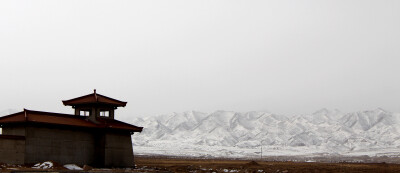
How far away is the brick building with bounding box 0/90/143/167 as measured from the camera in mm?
36781

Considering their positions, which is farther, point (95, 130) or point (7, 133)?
point (95, 130)

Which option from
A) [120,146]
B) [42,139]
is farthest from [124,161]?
[42,139]

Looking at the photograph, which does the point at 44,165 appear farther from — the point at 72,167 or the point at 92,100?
the point at 92,100

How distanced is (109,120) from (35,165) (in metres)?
9.59

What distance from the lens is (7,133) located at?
38531 millimetres

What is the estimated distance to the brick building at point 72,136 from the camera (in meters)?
36.8

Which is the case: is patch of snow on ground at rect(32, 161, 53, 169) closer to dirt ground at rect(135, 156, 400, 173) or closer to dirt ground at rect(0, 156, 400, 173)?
dirt ground at rect(0, 156, 400, 173)

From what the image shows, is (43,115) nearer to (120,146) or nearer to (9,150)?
(9,150)

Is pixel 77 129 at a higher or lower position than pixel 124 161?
higher

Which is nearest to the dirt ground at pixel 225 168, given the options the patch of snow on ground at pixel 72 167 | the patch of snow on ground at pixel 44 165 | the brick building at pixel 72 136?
the patch of snow on ground at pixel 44 165

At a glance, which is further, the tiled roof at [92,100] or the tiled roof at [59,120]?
the tiled roof at [92,100]

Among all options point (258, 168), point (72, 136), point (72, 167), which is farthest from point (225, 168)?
point (72, 167)

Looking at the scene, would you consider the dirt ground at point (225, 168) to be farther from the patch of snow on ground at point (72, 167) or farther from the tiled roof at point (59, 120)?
the tiled roof at point (59, 120)

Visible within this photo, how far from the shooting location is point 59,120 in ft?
131
